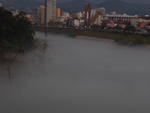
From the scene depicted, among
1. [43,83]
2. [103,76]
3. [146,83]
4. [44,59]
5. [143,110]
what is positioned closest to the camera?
[143,110]

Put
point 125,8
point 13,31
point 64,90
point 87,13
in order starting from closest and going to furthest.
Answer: point 64,90
point 13,31
point 87,13
point 125,8

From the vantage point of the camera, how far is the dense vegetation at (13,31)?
7.05 feet

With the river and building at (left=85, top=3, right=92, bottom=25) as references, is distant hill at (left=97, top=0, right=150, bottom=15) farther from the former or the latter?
the river

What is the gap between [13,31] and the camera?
7.56ft

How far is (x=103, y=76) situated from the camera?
2758mm

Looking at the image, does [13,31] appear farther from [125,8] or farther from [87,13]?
[125,8]

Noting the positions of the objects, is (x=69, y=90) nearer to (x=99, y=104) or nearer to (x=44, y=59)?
(x=99, y=104)

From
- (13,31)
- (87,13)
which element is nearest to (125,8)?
(87,13)

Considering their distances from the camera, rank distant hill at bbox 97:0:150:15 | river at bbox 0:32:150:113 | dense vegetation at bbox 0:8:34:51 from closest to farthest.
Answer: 1. river at bbox 0:32:150:113
2. dense vegetation at bbox 0:8:34:51
3. distant hill at bbox 97:0:150:15

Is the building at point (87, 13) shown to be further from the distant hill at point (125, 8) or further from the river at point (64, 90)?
the river at point (64, 90)

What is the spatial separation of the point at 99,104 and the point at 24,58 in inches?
53.1

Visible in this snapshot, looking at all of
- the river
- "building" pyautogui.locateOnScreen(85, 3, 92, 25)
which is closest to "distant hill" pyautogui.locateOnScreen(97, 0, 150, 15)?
"building" pyautogui.locateOnScreen(85, 3, 92, 25)

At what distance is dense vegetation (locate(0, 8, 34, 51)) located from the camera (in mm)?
2148

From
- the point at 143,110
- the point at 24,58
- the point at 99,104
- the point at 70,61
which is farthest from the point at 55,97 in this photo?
the point at 70,61
